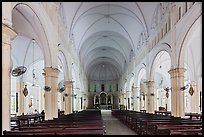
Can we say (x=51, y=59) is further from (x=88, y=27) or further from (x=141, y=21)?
(x=88, y=27)

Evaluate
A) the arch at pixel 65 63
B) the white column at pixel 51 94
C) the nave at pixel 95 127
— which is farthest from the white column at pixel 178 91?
the arch at pixel 65 63

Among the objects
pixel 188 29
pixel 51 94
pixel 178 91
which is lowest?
pixel 51 94

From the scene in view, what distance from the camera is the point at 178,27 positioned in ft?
49.7

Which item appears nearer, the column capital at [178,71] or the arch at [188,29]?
the arch at [188,29]

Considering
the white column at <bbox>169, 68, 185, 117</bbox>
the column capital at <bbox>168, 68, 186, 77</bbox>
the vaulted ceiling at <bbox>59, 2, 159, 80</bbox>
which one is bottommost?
the white column at <bbox>169, 68, 185, 117</bbox>

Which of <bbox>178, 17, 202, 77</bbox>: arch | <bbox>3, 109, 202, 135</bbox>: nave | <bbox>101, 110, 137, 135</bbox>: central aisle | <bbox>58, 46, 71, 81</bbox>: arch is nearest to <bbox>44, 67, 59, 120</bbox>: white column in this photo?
<bbox>3, 109, 202, 135</bbox>: nave

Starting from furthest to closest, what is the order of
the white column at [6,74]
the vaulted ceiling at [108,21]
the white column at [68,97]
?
the white column at [68,97]
the vaulted ceiling at [108,21]
the white column at [6,74]

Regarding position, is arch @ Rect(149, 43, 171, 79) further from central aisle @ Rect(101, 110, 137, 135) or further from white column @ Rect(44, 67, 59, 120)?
white column @ Rect(44, 67, 59, 120)

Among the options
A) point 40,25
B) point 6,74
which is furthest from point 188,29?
point 6,74

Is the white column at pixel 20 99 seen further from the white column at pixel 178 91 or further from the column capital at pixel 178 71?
the column capital at pixel 178 71

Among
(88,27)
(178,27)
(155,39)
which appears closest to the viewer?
(178,27)

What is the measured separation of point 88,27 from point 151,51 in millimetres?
7910

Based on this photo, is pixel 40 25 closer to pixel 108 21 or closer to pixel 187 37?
pixel 187 37

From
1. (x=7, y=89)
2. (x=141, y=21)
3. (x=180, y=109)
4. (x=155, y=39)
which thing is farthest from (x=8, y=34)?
(x=141, y=21)
